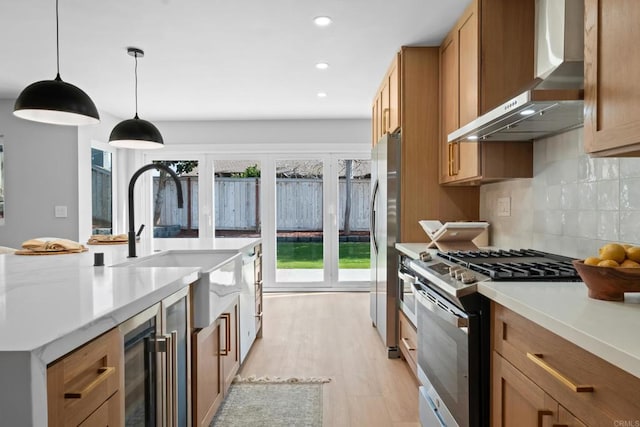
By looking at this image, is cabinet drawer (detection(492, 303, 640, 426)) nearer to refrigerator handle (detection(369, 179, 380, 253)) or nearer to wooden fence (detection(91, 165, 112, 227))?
refrigerator handle (detection(369, 179, 380, 253))

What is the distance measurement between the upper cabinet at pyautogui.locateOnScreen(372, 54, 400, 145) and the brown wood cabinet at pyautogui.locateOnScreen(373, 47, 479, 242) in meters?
0.12

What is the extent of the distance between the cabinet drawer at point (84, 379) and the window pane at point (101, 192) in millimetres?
4589

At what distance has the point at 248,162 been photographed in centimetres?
577

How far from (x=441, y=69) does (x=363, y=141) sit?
8.33ft

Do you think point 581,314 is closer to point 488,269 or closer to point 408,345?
point 488,269

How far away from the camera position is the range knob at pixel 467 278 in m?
1.51

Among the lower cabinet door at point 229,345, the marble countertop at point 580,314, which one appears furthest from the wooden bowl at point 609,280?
the lower cabinet door at point 229,345

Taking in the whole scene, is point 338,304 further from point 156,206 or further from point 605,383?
point 605,383

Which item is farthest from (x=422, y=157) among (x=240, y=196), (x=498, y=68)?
(x=240, y=196)

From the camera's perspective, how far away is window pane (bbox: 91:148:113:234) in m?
5.09

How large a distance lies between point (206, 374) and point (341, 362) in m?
1.37

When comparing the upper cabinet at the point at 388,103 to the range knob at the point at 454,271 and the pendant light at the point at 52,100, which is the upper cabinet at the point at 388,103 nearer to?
the range knob at the point at 454,271

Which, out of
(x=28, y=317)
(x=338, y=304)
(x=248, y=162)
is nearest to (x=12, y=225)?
(x=248, y=162)

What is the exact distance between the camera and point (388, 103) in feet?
11.8
